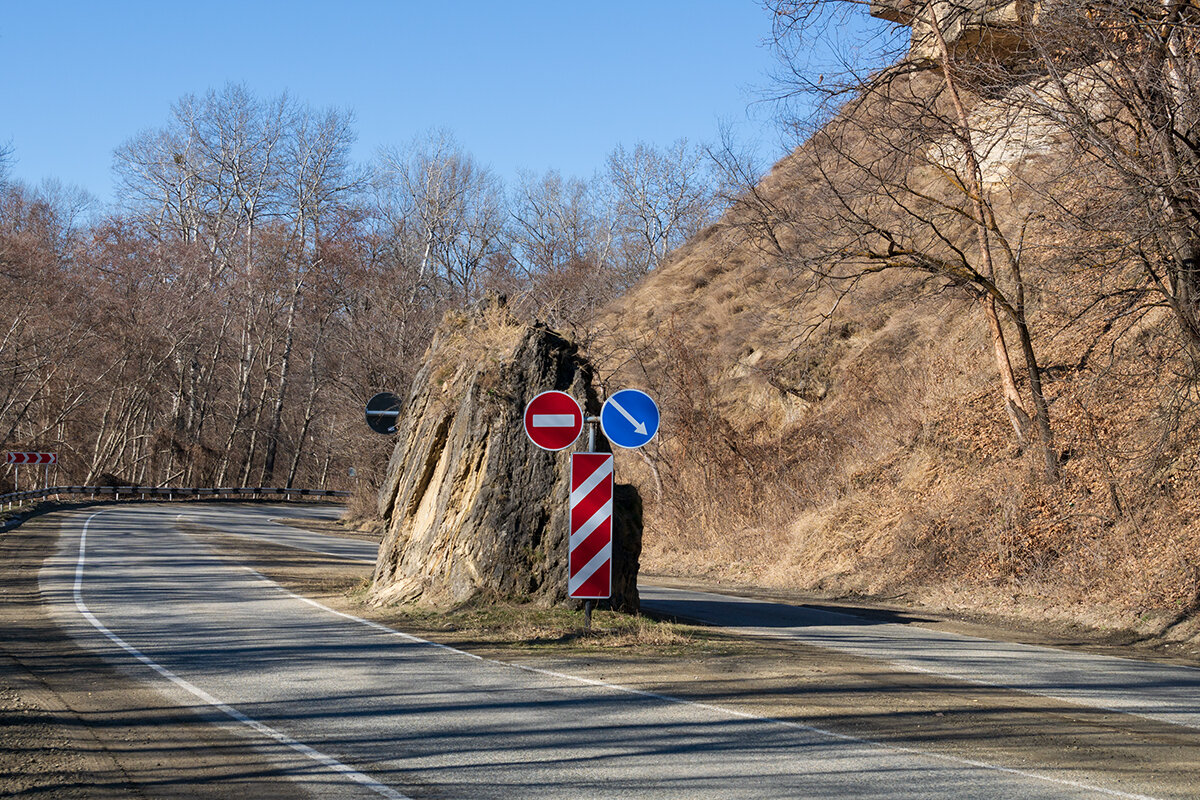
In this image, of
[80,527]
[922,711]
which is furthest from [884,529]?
[80,527]

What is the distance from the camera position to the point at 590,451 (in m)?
12.3

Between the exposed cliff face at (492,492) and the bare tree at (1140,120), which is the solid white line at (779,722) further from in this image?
the bare tree at (1140,120)

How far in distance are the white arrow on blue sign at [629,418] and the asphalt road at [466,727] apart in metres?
2.81

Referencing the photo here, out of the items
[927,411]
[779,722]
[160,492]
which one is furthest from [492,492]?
[160,492]

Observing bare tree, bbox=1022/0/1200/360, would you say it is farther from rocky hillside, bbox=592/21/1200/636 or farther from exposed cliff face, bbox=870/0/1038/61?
exposed cliff face, bbox=870/0/1038/61

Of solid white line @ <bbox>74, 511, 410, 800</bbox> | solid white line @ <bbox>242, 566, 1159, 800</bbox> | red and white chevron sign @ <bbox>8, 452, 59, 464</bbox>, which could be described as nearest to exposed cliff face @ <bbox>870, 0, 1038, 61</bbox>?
solid white line @ <bbox>242, 566, 1159, 800</bbox>

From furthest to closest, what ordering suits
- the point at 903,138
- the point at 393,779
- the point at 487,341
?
the point at 903,138
the point at 487,341
the point at 393,779

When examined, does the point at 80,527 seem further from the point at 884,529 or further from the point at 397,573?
the point at 884,529

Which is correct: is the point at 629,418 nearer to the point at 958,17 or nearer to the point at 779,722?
the point at 779,722

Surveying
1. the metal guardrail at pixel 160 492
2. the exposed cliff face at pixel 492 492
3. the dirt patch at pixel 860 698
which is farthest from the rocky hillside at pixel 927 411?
the metal guardrail at pixel 160 492

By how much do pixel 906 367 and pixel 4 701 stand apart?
908 inches

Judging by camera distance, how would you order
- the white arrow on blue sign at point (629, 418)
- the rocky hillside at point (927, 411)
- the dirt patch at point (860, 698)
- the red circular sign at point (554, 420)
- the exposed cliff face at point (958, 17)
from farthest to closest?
the rocky hillside at point (927, 411)
the exposed cliff face at point (958, 17)
the red circular sign at point (554, 420)
the white arrow on blue sign at point (629, 418)
the dirt patch at point (860, 698)

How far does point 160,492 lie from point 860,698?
158 feet

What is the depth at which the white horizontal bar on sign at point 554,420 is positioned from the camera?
11956mm
